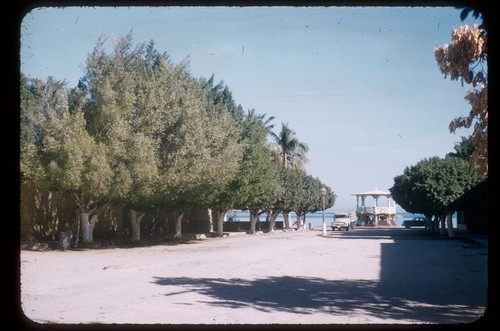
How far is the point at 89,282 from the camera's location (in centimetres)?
1302

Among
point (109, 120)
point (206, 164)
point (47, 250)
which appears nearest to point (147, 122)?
point (109, 120)

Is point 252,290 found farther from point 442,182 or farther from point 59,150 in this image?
point 442,182

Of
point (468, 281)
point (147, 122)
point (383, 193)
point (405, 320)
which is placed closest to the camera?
point (405, 320)

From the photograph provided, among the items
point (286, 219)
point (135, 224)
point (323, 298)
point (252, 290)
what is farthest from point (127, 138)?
point (286, 219)

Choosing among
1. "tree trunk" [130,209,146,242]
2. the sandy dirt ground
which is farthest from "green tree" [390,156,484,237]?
"tree trunk" [130,209,146,242]

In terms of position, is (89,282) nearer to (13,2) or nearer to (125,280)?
(125,280)

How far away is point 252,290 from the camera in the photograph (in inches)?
459

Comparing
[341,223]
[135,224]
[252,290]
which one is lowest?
[341,223]

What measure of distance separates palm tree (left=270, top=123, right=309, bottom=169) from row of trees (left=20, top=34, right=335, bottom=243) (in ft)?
121

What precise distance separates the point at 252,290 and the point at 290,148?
57.3 m

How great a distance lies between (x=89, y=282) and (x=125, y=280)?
3.04 feet

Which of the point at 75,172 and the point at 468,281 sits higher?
the point at 75,172

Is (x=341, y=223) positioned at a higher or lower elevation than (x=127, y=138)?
lower

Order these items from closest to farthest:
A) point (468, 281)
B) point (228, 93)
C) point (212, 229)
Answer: point (468, 281), point (228, 93), point (212, 229)
